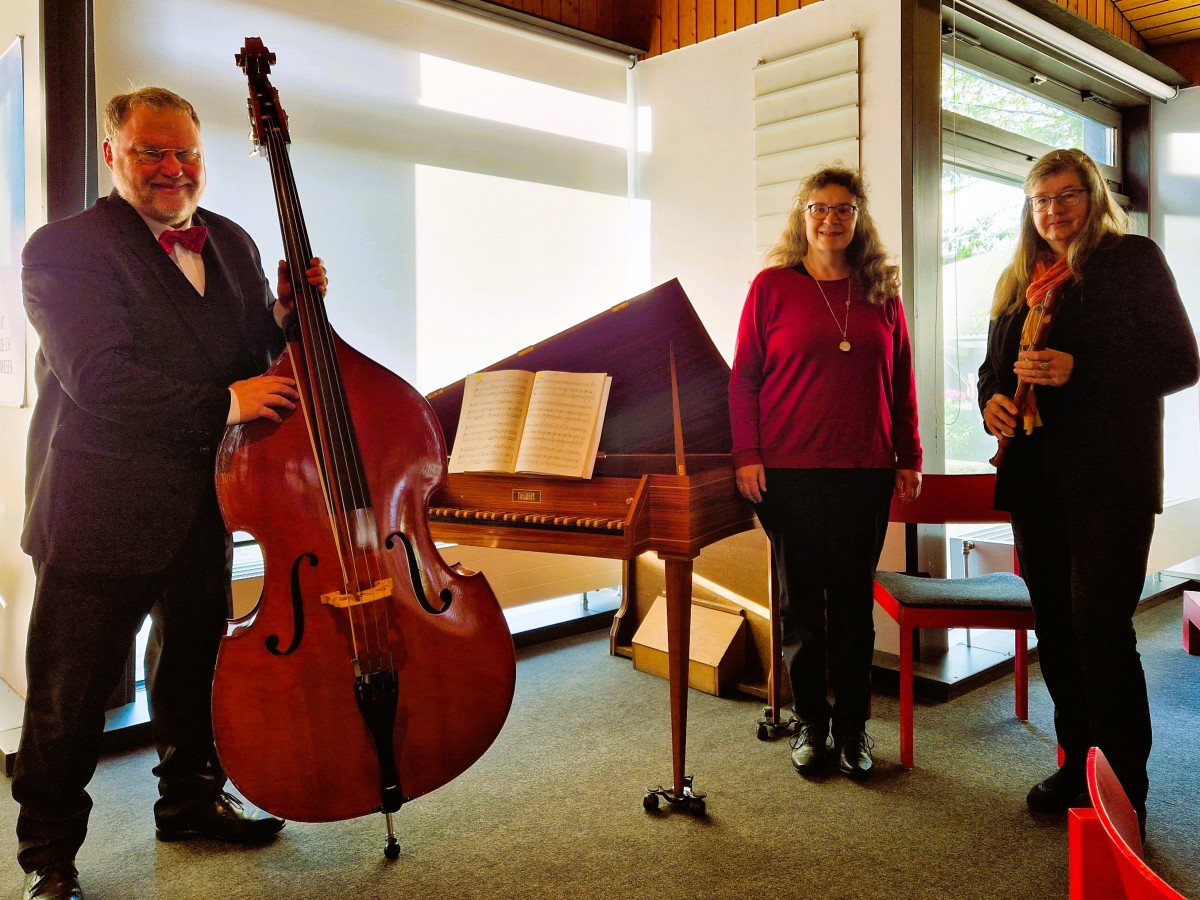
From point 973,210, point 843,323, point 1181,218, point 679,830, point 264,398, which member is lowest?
point 679,830

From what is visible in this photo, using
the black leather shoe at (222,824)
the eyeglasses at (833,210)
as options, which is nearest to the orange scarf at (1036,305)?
the eyeglasses at (833,210)

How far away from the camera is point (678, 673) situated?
222 centimetres

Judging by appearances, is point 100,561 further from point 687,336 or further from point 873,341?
point 873,341

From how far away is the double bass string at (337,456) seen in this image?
168 cm

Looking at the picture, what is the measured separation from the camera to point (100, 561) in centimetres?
185

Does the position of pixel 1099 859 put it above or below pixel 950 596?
above

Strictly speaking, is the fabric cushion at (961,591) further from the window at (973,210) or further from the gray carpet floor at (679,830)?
the window at (973,210)

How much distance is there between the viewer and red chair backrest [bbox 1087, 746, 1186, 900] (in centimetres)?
54

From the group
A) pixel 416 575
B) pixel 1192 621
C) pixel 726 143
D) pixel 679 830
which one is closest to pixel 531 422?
pixel 416 575

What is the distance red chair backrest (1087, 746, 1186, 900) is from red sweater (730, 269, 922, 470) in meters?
1.61

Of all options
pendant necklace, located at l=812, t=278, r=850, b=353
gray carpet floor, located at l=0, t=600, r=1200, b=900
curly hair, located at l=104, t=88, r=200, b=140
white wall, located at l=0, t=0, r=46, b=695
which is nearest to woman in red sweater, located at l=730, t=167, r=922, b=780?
pendant necklace, located at l=812, t=278, r=850, b=353

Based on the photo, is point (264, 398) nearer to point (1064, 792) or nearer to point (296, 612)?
point (296, 612)

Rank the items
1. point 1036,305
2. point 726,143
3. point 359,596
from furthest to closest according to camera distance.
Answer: point 726,143 < point 1036,305 < point 359,596

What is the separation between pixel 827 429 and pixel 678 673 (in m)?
0.73
